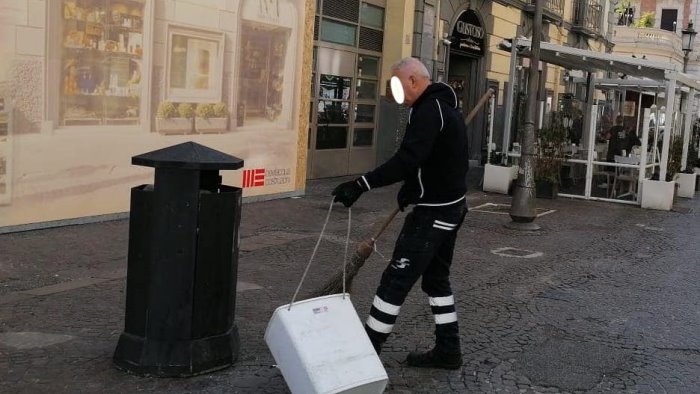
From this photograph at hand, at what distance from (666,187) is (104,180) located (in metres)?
9.26

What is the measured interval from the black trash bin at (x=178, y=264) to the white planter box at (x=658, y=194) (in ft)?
34.3

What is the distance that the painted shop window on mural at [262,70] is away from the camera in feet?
34.9

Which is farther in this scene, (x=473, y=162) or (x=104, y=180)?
(x=473, y=162)

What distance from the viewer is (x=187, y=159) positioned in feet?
13.7

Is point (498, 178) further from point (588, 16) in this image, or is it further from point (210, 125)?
point (588, 16)

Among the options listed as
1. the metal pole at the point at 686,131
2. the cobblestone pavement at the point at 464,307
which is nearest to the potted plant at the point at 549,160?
the cobblestone pavement at the point at 464,307

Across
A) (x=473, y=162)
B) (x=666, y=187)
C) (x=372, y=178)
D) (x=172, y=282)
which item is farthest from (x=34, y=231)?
(x=473, y=162)

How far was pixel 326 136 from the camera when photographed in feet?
48.3

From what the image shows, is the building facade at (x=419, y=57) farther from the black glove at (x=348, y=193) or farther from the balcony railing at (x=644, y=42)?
the balcony railing at (x=644, y=42)

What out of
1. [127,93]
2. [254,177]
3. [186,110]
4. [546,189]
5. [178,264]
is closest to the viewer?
[178,264]

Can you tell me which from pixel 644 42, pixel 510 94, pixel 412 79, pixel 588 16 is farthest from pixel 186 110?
pixel 644 42

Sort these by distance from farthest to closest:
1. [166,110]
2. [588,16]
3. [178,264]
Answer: [588,16]
[166,110]
[178,264]

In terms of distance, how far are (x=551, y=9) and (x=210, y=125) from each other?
1719cm

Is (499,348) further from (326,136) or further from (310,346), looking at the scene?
(326,136)
